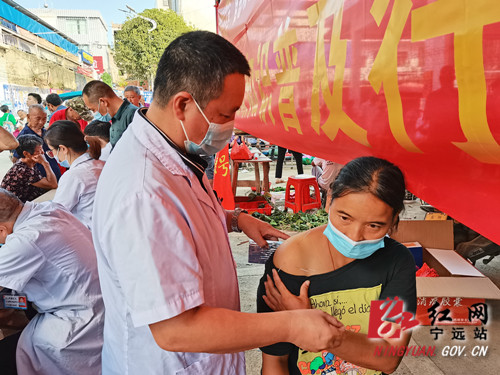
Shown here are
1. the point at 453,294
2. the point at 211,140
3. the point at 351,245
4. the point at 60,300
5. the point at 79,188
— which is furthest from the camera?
the point at 79,188

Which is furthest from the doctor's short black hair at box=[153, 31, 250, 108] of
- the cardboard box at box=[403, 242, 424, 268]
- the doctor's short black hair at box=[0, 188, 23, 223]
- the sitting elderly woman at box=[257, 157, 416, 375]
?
the cardboard box at box=[403, 242, 424, 268]

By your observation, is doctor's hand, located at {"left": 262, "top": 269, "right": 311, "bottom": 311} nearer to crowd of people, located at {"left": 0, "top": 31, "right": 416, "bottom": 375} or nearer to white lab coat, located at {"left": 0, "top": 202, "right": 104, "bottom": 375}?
crowd of people, located at {"left": 0, "top": 31, "right": 416, "bottom": 375}

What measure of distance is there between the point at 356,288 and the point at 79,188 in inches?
94.3

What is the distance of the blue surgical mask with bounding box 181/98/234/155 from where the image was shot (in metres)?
1.04

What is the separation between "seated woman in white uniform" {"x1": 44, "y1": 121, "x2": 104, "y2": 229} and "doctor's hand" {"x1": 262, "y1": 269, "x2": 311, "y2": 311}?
2.17 metres

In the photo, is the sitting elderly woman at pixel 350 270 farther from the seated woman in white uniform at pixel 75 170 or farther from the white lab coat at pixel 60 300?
the seated woman in white uniform at pixel 75 170

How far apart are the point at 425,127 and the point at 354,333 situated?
707mm

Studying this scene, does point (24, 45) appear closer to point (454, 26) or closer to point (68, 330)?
point (68, 330)

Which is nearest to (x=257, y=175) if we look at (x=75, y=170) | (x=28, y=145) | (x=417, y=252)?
(x=28, y=145)

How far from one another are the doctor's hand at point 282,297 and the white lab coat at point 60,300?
116 cm

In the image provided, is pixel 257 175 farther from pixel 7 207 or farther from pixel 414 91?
pixel 414 91

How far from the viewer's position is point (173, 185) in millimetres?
936

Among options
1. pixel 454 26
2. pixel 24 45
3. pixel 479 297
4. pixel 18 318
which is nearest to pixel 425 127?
pixel 454 26

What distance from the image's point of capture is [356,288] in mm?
1211
